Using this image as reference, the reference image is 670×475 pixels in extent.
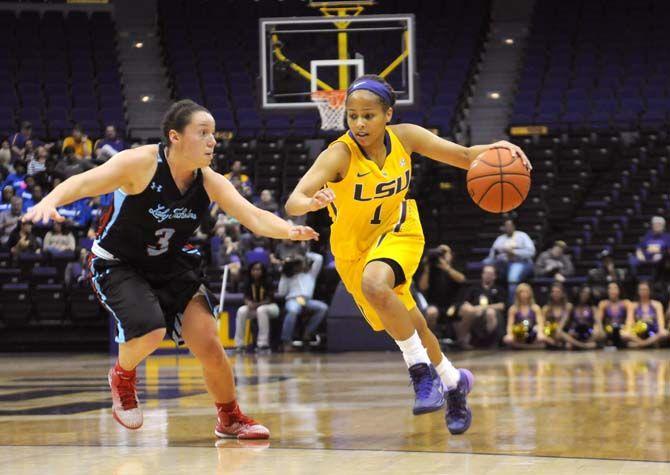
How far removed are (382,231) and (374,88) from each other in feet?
2.42

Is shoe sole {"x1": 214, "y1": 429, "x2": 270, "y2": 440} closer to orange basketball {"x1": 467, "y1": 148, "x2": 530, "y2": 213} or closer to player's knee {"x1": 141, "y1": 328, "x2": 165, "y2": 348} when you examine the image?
player's knee {"x1": 141, "y1": 328, "x2": 165, "y2": 348}

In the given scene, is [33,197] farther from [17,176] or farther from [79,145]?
[79,145]

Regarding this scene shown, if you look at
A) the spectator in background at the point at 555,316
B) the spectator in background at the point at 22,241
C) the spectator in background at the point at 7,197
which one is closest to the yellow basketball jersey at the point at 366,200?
the spectator in background at the point at 555,316

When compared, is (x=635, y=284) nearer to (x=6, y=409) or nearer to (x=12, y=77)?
(x=6, y=409)

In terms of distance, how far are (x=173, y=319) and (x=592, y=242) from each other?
42.7ft

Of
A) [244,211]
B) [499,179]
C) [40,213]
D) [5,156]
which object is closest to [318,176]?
[244,211]

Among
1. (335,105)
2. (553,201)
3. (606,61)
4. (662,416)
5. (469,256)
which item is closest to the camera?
(662,416)

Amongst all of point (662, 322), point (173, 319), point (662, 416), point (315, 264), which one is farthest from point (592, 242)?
point (173, 319)

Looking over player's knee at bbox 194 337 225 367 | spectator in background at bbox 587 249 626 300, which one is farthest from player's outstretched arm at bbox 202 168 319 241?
spectator in background at bbox 587 249 626 300

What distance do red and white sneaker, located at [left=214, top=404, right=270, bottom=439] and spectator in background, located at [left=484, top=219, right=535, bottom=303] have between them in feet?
33.6

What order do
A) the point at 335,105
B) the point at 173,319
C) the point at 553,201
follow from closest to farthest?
the point at 173,319
the point at 335,105
the point at 553,201

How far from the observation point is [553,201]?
61.8ft

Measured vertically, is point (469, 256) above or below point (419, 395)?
below

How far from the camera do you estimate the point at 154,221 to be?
5367 millimetres
